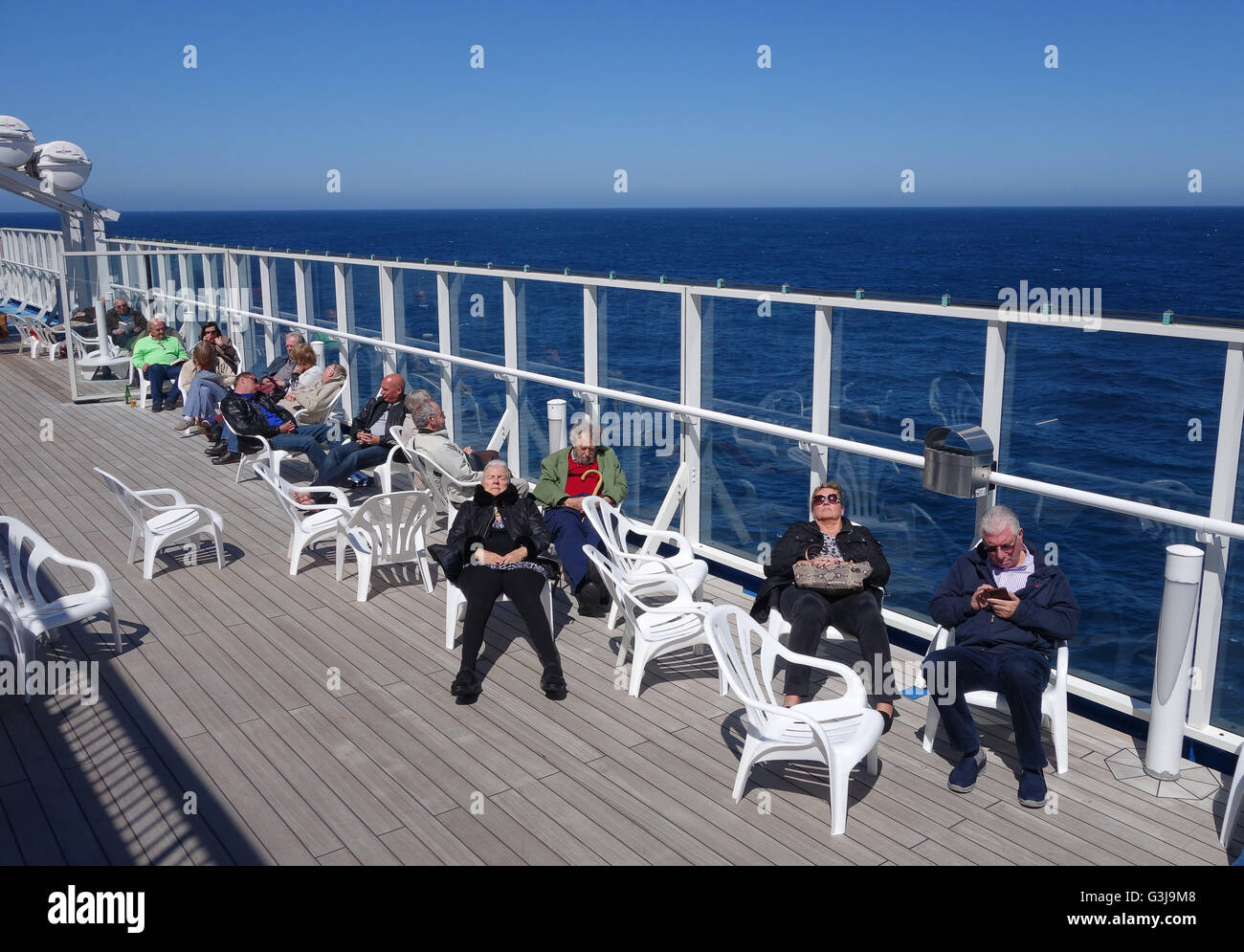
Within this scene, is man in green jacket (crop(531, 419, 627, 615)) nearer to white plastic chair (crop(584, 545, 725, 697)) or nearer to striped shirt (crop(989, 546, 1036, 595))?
white plastic chair (crop(584, 545, 725, 697))

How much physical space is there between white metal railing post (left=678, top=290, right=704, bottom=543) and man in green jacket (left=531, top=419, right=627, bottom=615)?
1.53 ft

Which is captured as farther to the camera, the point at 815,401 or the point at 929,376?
the point at 815,401

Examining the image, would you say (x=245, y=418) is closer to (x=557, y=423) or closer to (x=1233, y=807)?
(x=557, y=423)

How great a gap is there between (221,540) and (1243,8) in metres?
127

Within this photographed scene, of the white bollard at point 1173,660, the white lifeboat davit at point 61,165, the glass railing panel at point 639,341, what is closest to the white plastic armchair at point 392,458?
the glass railing panel at point 639,341

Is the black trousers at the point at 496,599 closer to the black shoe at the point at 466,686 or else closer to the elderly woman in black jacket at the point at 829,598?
the black shoe at the point at 466,686

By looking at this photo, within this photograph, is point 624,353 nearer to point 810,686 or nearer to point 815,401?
point 815,401

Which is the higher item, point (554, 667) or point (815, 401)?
point (815, 401)

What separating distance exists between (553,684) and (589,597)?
109cm

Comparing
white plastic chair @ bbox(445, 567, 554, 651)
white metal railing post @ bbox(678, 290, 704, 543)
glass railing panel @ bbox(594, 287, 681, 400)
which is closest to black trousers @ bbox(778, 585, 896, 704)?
white plastic chair @ bbox(445, 567, 554, 651)

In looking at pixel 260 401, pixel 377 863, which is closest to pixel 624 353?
pixel 260 401

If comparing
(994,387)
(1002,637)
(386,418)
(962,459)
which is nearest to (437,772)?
(1002,637)
